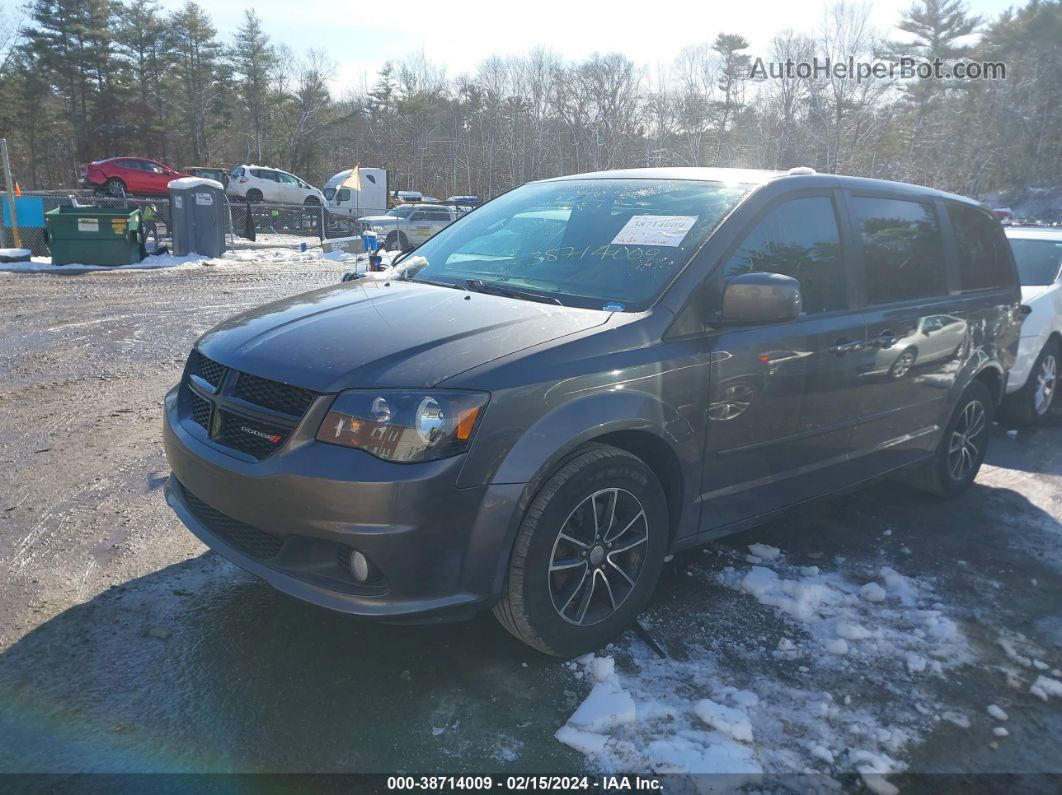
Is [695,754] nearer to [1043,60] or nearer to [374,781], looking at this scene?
[374,781]

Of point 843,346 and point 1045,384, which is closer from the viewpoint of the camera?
point 843,346

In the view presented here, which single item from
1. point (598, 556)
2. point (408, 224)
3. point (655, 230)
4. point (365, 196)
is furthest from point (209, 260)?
point (365, 196)

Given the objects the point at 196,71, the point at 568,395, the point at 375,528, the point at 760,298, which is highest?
the point at 196,71

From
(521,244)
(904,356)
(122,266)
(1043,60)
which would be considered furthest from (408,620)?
(1043,60)

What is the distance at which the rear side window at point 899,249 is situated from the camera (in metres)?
4.08

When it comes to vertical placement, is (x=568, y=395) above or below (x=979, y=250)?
below

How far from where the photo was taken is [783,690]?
9.46 ft

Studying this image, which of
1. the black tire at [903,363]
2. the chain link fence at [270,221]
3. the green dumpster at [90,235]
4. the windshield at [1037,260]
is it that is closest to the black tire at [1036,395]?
the windshield at [1037,260]

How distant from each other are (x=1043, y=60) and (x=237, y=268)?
4397cm

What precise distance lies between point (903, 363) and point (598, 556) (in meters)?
2.28

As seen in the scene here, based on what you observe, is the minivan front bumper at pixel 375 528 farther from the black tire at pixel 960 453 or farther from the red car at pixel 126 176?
the red car at pixel 126 176

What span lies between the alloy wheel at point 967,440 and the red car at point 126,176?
3146 centimetres

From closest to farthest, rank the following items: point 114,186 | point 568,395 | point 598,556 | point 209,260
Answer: point 568,395 → point 598,556 → point 209,260 → point 114,186

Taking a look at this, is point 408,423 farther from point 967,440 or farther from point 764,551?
point 967,440
